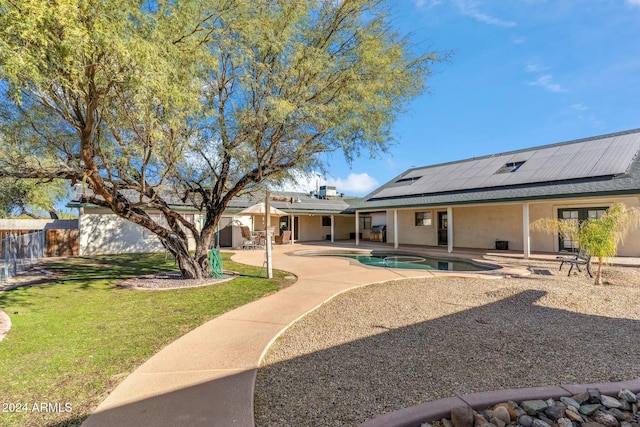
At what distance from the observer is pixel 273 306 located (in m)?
6.36

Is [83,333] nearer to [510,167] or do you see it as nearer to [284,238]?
[284,238]

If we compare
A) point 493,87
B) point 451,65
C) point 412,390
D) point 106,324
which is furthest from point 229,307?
point 493,87

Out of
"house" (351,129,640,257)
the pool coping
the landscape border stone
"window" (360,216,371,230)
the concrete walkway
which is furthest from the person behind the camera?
"window" (360,216,371,230)

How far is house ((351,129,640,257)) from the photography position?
12.7 m

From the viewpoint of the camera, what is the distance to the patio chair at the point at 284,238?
2214cm

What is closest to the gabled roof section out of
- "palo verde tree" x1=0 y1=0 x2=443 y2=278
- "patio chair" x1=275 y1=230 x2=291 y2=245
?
"patio chair" x1=275 y1=230 x2=291 y2=245

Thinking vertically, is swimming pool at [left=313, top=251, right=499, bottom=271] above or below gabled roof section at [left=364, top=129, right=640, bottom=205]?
below

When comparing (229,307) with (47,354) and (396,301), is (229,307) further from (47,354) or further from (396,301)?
(396,301)

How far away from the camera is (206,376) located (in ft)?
11.3

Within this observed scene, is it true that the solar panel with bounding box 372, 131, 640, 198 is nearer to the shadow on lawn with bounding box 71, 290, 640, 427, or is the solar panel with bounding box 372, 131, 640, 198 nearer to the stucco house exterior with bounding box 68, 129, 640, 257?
the stucco house exterior with bounding box 68, 129, 640, 257

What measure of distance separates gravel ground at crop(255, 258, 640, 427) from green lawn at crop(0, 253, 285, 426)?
1.71 m

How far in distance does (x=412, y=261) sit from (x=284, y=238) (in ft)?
33.7

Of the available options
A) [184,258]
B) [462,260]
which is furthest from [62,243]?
[462,260]

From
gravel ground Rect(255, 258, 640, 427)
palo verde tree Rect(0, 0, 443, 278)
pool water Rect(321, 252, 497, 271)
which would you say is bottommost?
pool water Rect(321, 252, 497, 271)
